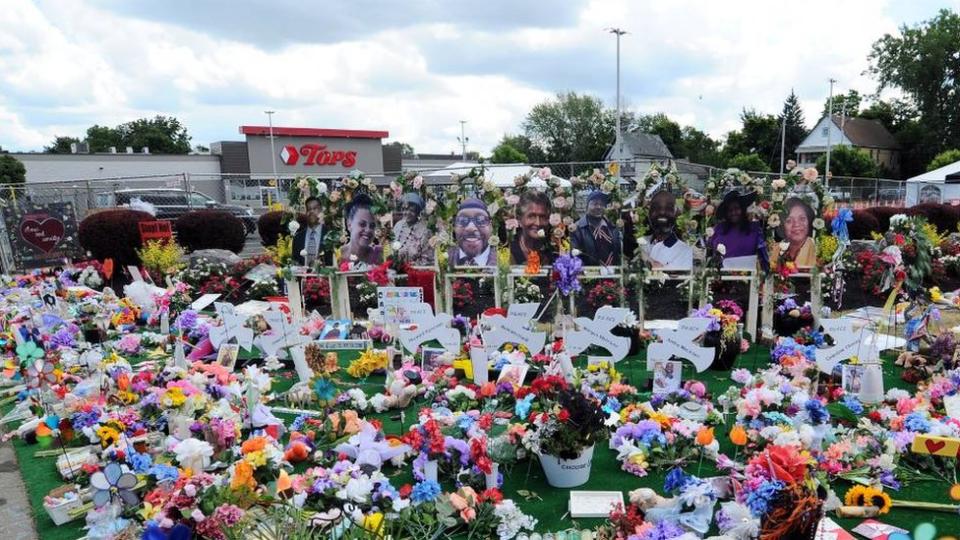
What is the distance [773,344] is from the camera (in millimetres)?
6387

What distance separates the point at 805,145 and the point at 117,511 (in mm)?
57400

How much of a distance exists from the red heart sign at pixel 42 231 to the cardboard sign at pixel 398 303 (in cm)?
732

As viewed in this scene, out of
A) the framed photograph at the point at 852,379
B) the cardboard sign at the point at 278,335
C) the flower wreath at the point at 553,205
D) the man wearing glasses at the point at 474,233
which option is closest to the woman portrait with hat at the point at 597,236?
the flower wreath at the point at 553,205

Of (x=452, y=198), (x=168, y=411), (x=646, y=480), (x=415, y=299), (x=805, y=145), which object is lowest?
→ (x=646, y=480)

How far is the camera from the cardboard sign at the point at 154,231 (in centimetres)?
1060

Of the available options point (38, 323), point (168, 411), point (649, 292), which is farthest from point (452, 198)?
point (38, 323)

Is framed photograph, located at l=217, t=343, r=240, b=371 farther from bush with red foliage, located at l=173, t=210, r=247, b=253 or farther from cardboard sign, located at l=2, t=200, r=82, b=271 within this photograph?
bush with red foliage, located at l=173, t=210, r=247, b=253

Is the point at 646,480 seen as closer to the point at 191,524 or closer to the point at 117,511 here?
the point at 191,524

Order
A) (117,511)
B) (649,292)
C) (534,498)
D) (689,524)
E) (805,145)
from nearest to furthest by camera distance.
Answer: (689,524) < (117,511) < (534,498) < (649,292) < (805,145)

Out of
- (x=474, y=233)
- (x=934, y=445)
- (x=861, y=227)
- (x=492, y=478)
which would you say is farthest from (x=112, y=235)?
(x=861, y=227)

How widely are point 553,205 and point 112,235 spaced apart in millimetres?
8329

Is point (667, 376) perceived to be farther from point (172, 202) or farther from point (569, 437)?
point (172, 202)

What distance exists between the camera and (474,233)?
725 centimetres

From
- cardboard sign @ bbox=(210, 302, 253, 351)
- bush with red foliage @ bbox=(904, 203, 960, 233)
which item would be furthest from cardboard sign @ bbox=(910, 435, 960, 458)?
bush with red foliage @ bbox=(904, 203, 960, 233)
